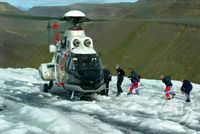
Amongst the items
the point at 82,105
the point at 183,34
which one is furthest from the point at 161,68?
the point at 82,105

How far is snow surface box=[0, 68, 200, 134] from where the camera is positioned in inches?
522

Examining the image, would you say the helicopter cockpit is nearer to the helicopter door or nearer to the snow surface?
the snow surface

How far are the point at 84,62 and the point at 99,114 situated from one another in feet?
11.8

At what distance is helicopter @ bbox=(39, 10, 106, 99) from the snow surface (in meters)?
0.85

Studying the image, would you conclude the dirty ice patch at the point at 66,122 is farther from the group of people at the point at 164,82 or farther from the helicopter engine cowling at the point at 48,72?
the helicopter engine cowling at the point at 48,72

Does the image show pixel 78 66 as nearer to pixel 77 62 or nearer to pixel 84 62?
pixel 77 62

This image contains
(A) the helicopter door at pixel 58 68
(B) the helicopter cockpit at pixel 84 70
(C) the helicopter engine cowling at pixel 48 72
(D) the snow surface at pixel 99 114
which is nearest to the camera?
(D) the snow surface at pixel 99 114

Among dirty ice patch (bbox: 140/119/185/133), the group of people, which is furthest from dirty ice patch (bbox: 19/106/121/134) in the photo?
the group of people

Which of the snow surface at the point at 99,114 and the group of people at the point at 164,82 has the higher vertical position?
the group of people at the point at 164,82

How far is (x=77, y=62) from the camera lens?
63.1ft

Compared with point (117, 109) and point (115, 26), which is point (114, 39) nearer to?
point (115, 26)

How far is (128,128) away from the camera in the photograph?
1398cm

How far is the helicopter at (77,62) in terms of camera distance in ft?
61.4

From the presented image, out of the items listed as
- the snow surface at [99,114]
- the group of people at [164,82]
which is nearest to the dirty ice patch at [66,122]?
the snow surface at [99,114]
